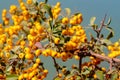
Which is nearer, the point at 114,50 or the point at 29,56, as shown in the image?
the point at 29,56

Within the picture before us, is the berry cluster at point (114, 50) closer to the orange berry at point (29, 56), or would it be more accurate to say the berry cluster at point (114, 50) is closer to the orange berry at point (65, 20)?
the orange berry at point (65, 20)

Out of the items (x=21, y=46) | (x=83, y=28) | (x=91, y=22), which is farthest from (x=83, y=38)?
(x=21, y=46)

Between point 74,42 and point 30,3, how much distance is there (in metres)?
0.53

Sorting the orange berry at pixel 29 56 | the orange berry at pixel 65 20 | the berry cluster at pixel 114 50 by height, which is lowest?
the berry cluster at pixel 114 50

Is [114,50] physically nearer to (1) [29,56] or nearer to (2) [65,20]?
→ (2) [65,20]

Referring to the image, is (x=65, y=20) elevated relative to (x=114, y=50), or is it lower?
elevated

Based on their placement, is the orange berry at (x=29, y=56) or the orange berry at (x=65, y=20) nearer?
the orange berry at (x=29, y=56)

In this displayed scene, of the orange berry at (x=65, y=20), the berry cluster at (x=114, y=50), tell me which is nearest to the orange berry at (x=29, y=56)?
the orange berry at (x=65, y=20)

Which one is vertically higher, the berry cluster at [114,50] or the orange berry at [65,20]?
the orange berry at [65,20]

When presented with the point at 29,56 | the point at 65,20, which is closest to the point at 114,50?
the point at 65,20

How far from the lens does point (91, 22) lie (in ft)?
8.09

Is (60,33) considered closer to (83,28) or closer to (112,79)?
(83,28)

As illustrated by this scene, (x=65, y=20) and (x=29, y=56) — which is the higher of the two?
(x=65, y=20)

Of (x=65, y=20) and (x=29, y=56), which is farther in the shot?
(x=65, y=20)
